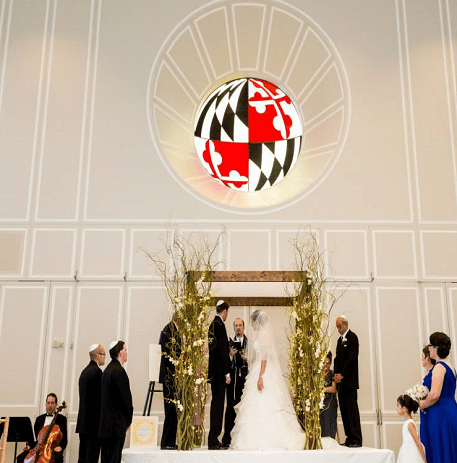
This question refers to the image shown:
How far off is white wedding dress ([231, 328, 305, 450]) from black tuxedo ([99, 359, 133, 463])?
1.44 m

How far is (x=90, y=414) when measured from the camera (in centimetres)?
571

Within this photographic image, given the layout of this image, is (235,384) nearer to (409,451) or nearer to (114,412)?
(114,412)

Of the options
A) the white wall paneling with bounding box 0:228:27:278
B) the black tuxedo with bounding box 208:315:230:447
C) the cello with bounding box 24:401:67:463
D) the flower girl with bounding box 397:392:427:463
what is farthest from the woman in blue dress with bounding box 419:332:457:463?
the white wall paneling with bounding box 0:228:27:278

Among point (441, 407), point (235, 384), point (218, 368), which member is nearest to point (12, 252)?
point (235, 384)

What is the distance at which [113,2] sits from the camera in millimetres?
9617

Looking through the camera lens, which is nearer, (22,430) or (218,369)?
(218,369)

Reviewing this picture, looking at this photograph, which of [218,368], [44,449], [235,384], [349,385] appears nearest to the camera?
[218,368]

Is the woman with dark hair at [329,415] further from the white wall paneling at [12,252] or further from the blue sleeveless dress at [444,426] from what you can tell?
the white wall paneling at [12,252]

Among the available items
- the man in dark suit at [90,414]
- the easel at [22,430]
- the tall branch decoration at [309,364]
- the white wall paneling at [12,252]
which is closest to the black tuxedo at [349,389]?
the tall branch decoration at [309,364]

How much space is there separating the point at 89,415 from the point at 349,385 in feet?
10.6

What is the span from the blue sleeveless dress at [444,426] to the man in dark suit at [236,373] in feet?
8.51

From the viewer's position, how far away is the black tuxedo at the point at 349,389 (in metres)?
7.20

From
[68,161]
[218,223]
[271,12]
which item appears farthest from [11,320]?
[271,12]

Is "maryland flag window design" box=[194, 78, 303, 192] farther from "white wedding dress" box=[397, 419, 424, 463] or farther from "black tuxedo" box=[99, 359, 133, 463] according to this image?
"white wedding dress" box=[397, 419, 424, 463]
